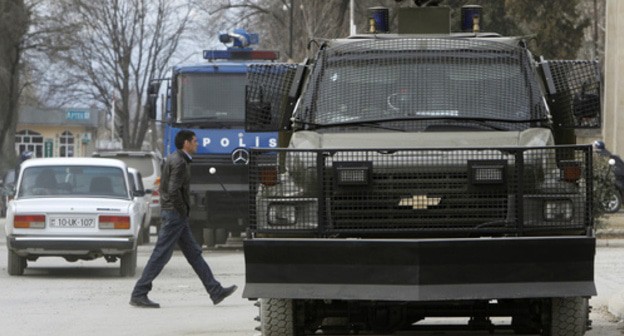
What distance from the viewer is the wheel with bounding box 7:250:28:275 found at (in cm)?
2206

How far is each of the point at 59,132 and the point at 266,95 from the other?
4476 inches

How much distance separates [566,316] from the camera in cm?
1134

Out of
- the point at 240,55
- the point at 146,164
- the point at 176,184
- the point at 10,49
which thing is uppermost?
the point at 10,49

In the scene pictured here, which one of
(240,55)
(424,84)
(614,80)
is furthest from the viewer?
(614,80)

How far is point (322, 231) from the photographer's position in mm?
10953

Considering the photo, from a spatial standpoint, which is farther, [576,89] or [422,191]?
[576,89]

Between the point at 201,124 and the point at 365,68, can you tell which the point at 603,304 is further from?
the point at 201,124

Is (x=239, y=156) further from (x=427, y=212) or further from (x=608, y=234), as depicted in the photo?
(x=427, y=212)

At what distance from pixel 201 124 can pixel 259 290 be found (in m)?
16.8

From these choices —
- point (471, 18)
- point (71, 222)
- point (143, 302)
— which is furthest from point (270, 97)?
point (71, 222)

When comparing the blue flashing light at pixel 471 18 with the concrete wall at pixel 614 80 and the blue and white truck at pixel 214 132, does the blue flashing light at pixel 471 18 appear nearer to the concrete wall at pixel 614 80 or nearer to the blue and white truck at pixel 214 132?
the blue and white truck at pixel 214 132

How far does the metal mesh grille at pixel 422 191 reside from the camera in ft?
35.7

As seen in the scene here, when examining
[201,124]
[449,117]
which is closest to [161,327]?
[449,117]

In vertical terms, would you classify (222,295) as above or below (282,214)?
below
